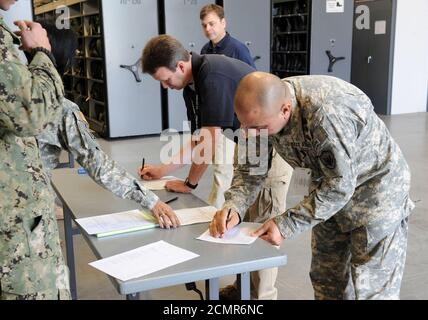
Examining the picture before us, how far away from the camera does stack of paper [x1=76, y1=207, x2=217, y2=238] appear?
188cm

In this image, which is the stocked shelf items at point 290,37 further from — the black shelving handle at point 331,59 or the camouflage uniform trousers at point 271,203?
the camouflage uniform trousers at point 271,203

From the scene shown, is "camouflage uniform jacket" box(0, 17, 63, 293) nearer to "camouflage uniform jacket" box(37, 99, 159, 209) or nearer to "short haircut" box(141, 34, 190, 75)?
"camouflage uniform jacket" box(37, 99, 159, 209)

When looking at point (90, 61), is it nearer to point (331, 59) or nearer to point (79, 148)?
point (331, 59)

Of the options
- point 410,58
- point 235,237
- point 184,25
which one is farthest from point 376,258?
point 410,58

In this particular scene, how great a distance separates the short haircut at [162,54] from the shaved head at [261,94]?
824 mm

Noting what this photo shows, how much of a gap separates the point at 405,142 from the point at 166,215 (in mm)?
5846

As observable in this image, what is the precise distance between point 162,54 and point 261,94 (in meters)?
0.91

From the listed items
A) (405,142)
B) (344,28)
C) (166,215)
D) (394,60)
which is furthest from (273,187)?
(394,60)

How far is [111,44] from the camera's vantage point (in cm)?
725

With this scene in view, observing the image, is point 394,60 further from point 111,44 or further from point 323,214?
point 323,214

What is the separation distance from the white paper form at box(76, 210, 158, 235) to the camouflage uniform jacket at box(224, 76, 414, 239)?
0.35 metres

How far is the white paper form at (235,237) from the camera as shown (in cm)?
177

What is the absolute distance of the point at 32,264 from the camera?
138 centimetres

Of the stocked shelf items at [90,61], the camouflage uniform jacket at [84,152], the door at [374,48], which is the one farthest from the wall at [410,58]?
the camouflage uniform jacket at [84,152]
